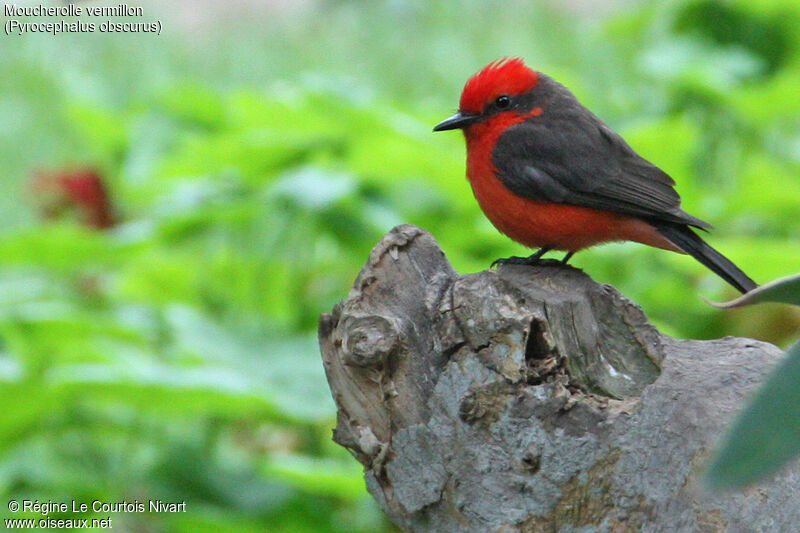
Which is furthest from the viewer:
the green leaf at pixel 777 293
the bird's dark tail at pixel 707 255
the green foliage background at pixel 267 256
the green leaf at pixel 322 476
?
the green foliage background at pixel 267 256

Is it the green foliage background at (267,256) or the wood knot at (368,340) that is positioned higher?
the green foliage background at (267,256)

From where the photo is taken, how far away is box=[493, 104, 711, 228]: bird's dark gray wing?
2545 millimetres

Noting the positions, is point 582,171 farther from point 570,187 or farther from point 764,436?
point 764,436

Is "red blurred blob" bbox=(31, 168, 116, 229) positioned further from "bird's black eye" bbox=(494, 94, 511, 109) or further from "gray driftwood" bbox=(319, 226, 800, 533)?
"gray driftwood" bbox=(319, 226, 800, 533)

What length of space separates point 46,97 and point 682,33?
15.8 feet

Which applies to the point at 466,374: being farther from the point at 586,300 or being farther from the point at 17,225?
the point at 17,225

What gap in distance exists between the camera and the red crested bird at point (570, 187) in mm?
2537

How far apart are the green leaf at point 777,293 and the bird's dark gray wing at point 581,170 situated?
142 cm

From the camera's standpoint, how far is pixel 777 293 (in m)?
1.05

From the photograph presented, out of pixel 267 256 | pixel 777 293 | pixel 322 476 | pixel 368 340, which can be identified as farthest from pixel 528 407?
pixel 267 256

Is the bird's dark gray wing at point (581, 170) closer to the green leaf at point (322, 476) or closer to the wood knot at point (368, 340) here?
the wood knot at point (368, 340)

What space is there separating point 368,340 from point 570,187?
1021mm

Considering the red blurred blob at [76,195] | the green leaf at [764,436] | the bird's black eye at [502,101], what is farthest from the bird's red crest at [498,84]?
the red blurred blob at [76,195]

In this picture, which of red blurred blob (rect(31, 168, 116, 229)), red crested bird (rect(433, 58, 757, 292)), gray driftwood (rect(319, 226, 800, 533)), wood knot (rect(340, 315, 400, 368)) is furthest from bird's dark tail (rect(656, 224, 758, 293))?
red blurred blob (rect(31, 168, 116, 229))
